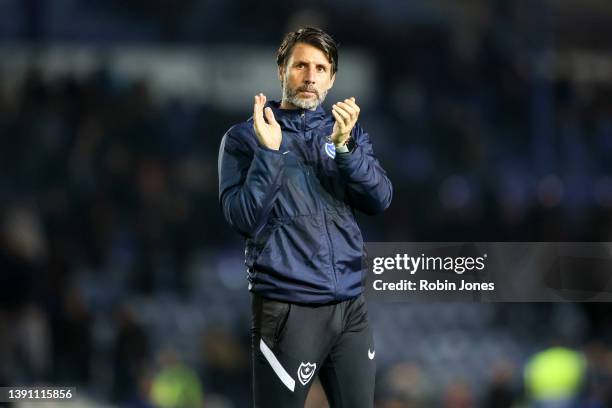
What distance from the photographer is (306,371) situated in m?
2.79

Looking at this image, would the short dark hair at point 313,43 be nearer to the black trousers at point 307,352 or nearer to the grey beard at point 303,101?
the grey beard at point 303,101

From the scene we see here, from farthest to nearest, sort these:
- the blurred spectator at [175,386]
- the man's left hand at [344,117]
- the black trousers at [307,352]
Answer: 1. the blurred spectator at [175,386]
2. the black trousers at [307,352]
3. the man's left hand at [344,117]

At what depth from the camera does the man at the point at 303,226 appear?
2.73 m

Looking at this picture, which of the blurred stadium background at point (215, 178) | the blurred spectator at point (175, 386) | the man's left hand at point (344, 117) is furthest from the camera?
the blurred stadium background at point (215, 178)

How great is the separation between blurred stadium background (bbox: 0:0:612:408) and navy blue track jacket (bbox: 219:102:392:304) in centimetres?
310

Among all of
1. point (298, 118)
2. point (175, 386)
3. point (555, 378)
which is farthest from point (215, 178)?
point (298, 118)

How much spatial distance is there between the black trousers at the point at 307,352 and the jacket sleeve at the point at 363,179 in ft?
0.86

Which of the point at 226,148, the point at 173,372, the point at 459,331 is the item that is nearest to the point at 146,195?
the point at 173,372

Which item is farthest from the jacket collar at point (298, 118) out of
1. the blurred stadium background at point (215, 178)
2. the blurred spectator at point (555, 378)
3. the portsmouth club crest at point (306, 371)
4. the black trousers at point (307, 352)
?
the blurred spectator at point (555, 378)

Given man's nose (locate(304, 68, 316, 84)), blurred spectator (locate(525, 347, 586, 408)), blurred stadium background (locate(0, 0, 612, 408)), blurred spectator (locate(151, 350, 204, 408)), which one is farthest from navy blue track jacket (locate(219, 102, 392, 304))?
blurred spectator (locate(525, 347, 586, 408))

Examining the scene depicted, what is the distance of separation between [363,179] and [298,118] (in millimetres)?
271

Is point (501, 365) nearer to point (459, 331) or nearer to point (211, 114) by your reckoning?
point (459, 331)

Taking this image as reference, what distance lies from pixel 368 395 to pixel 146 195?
412 centimetres

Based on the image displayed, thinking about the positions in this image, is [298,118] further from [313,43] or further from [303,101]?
[313,43]
